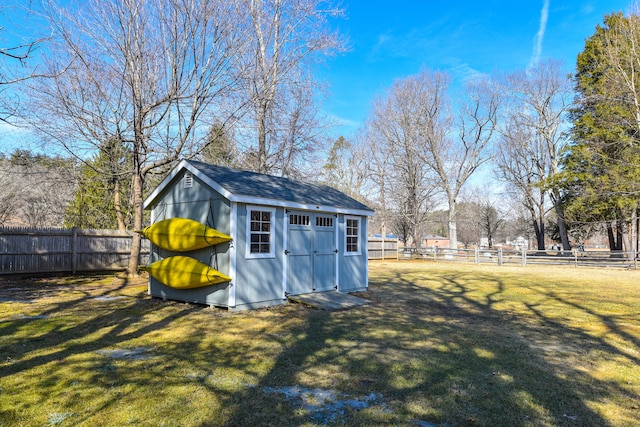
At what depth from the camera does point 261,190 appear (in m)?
8.77

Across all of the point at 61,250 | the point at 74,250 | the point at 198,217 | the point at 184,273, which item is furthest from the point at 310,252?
the point at 61,250

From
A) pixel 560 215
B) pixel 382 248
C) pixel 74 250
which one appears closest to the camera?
pixel 74 250

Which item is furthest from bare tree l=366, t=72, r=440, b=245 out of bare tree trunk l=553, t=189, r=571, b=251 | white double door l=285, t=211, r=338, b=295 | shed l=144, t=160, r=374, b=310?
white double door l=285, t=211, r=338, b=295

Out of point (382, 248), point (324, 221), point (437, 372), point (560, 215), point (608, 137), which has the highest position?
point (608, 137)

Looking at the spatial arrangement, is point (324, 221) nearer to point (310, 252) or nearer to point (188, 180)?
point (310, 252)

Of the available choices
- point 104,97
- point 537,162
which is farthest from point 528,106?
point 104,97

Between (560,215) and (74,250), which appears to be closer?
(74,250)

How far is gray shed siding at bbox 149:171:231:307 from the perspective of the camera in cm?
805

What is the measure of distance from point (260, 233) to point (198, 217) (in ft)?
4.92

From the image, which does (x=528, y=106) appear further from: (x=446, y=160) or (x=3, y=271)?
(x=3, y=271)

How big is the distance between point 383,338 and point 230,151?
13216mm

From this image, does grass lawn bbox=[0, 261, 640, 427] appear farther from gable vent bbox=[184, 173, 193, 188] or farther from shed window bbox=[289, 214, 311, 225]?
gable vent bbox=[184, 173, 193, 188]

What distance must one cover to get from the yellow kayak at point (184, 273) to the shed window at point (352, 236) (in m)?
4.20

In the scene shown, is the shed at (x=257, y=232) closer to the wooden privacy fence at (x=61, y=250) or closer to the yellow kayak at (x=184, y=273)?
the yellow kayak at (x=184, y=273)
